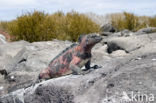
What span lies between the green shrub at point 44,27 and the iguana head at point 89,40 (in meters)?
11.5

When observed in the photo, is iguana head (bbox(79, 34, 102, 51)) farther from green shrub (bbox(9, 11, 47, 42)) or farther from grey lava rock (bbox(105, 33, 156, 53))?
green shrub (bbox(9, 11, 47, 42))

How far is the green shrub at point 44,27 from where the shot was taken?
1683 centimetres

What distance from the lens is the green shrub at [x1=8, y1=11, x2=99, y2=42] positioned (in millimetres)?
16828

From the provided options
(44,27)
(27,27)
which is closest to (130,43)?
(44,27)

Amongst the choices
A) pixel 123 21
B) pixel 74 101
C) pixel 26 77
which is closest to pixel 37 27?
pixel 123 21

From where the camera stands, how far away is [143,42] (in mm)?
9805

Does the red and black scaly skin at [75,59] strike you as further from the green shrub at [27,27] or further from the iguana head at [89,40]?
the green shrub at [27,27]

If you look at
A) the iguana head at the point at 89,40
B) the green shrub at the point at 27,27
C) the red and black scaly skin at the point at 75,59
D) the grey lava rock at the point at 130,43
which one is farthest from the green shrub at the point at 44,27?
the iguana head at the point at 89,40

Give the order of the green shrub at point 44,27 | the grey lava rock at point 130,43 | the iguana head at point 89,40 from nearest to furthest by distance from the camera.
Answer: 1. the iguana head at point 89,40
2. the grey lava rock at point 130,43
3. the green shrub at point 44,27

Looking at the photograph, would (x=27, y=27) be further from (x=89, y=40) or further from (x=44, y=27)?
(x=89, y=40)

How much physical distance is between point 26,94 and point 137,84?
1963mm

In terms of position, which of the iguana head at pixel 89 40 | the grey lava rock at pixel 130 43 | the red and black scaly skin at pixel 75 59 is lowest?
the grey lava rock at pixel 130 43

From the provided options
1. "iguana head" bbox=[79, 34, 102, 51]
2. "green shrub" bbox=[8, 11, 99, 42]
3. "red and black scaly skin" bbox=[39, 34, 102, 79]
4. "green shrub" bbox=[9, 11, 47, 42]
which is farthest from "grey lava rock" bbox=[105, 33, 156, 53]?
"green shrub" bbox=[9, 11, 47, 42]

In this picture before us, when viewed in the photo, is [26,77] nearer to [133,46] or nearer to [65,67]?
[65,67]
